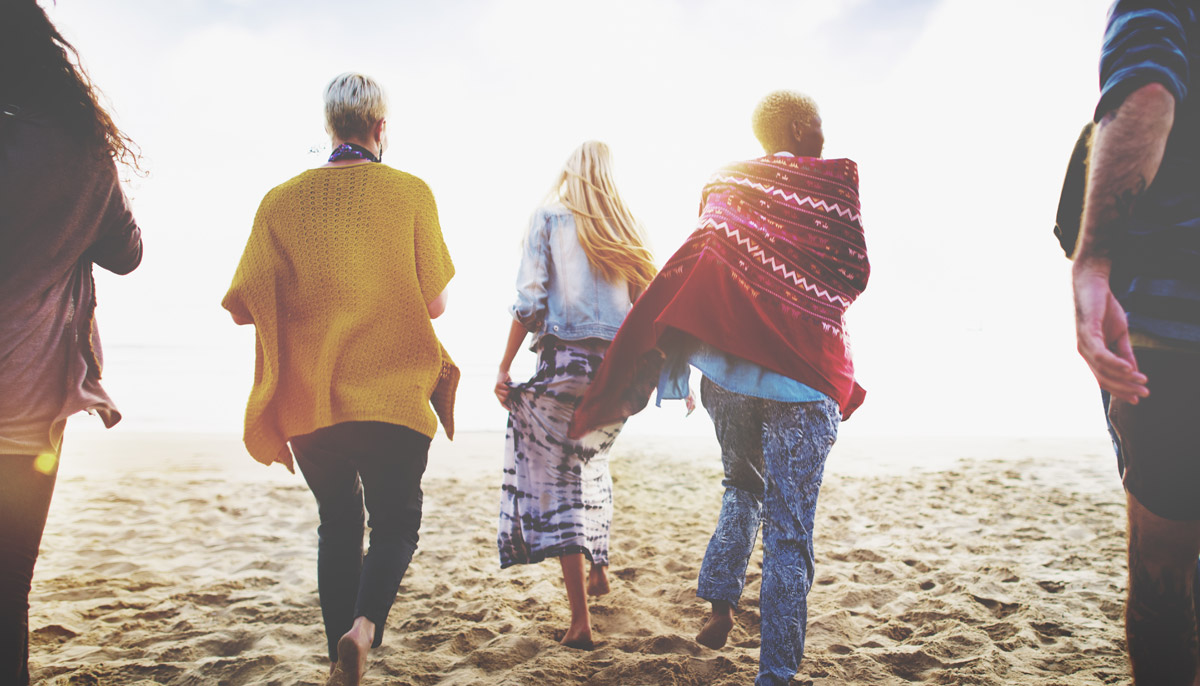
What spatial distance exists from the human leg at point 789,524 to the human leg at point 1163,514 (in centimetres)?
76

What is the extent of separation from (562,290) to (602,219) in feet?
1.09

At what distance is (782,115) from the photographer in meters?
2.17

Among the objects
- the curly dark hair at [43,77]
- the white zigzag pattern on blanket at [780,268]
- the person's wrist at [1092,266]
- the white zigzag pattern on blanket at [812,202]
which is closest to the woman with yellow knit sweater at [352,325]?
the curly dark hair at [43,77]

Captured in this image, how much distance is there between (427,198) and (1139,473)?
1.97 m

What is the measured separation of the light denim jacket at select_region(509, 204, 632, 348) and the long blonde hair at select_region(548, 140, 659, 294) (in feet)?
0.15

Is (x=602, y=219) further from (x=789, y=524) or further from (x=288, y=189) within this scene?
(x=789, y=524)

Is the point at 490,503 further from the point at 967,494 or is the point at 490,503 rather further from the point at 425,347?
the point at 967,494

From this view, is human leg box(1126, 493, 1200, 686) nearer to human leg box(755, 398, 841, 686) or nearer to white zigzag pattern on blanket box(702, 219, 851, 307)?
human leg box(755, 398, 841, 686)

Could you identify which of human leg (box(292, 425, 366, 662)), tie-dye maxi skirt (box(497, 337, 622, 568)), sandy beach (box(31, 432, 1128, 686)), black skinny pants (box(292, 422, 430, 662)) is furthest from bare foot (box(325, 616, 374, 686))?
tie-dye maxi skirt (box(497, 337, 622, 568))

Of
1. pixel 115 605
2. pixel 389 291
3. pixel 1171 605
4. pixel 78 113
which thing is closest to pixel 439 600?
pixel 115 605

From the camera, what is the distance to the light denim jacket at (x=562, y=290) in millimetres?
2686

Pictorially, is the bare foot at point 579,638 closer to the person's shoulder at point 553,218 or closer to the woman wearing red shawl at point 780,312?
the woman wearing red shawl at point 780,312

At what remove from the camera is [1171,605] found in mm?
1407

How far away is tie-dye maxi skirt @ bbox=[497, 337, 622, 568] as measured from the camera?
268cm
